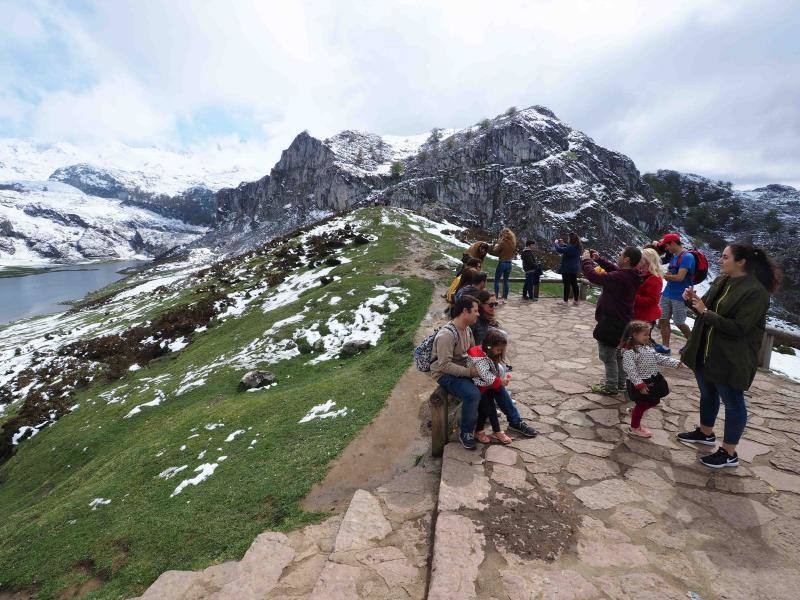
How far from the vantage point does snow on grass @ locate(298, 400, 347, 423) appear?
8.60 m

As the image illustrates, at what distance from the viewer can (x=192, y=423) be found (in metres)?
10.6

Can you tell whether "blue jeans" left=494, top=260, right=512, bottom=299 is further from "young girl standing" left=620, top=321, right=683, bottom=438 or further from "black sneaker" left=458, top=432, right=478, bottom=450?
"black sneaker" left=458, top=432, right=478, bottom=450

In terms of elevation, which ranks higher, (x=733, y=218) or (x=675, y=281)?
(x=733, y=218)

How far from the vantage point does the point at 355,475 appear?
6.44 metres

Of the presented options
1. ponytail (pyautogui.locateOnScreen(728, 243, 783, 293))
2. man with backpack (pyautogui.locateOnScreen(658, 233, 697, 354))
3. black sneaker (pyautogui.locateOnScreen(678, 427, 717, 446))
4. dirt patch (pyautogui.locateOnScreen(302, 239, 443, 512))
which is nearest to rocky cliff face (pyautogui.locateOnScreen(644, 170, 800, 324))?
man with backpack (pyautogui.locateOnScreen(658, 233, 697, 354))

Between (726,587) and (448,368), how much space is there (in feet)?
12.3

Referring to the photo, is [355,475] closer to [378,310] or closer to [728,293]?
[728,293]

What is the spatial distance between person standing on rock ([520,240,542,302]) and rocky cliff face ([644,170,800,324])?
380ft

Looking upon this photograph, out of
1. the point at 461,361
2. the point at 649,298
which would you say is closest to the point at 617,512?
the point at 461,361

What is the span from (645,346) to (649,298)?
2516 millimetres

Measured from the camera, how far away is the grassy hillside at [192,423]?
642cm

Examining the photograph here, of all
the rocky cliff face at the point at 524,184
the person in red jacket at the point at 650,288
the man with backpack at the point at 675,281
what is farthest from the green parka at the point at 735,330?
the rocky cliff face at the point at 524,184

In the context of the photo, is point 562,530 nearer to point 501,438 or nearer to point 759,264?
point 501,438

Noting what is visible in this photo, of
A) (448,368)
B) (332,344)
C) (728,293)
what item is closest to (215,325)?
(332,344)
